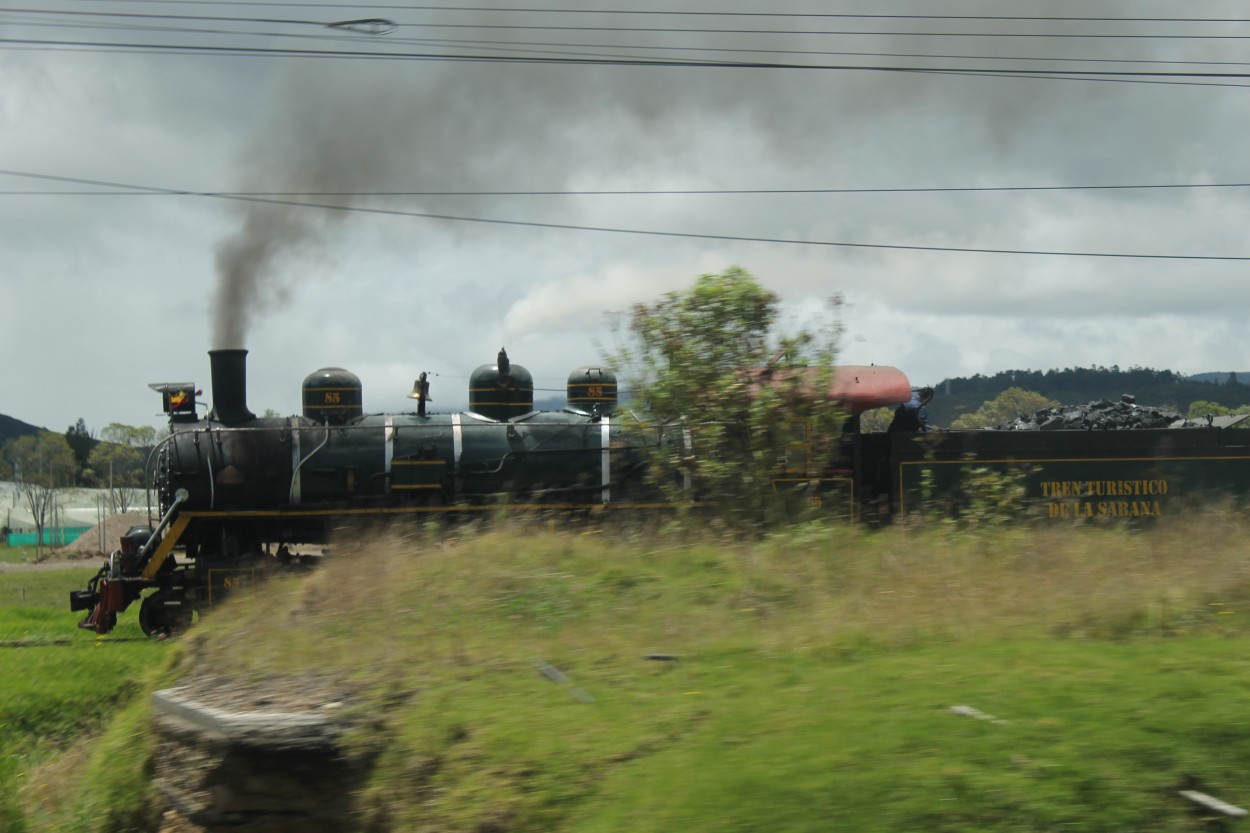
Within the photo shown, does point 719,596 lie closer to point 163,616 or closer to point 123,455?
point 163,616

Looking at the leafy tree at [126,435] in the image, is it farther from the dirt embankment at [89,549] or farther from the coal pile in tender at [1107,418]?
the coal pile in tender at [1107,418]

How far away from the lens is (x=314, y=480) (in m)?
15.4

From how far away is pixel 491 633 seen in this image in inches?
282

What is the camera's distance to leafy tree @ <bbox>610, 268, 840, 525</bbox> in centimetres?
1030

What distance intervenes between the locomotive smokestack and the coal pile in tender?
36.2ft

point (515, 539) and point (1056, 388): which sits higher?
point (1056, 388)

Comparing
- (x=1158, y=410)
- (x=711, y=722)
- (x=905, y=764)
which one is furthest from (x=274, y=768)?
(x=1158, y=410)

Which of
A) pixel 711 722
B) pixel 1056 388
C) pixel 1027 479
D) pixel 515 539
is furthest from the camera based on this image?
pixel 1056 388

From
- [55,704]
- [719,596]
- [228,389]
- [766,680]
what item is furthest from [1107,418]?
[55,704]

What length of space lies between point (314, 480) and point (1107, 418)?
11409mm

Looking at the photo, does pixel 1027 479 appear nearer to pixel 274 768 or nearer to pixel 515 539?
pixel 515 539

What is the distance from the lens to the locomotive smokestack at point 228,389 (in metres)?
16.0

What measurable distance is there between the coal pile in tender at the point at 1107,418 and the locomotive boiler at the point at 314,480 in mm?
6033

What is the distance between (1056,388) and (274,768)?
4266cm
